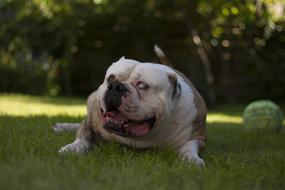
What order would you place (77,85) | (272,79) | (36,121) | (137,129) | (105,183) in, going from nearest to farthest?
(105,183), (137,129), (36,121), (272,79), (77,85)

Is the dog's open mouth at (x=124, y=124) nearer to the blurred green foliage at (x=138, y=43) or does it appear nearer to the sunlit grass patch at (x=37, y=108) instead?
the sunlit grass patch at (x=37, y=108)

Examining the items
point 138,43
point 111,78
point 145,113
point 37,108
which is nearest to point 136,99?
point 145,113

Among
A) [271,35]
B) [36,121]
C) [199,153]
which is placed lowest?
[271,35]

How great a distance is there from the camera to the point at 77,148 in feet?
12.3

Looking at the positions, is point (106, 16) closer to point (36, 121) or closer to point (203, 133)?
point (36, 121)

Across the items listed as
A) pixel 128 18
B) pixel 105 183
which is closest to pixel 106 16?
pixel 128 18

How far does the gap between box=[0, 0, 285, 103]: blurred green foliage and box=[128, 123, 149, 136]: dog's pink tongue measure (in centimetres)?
809

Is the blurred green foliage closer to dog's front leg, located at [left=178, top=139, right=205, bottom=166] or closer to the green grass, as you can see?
the green grass

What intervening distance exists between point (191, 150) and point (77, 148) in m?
0.83

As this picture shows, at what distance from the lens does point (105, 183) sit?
8.84ft

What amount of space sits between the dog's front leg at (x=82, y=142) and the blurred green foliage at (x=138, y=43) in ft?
25.3

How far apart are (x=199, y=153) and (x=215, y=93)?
341 inches

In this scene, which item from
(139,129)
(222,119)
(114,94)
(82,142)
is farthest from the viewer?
(222,119)

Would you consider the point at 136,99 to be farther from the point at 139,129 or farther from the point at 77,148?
the point at 77,148
